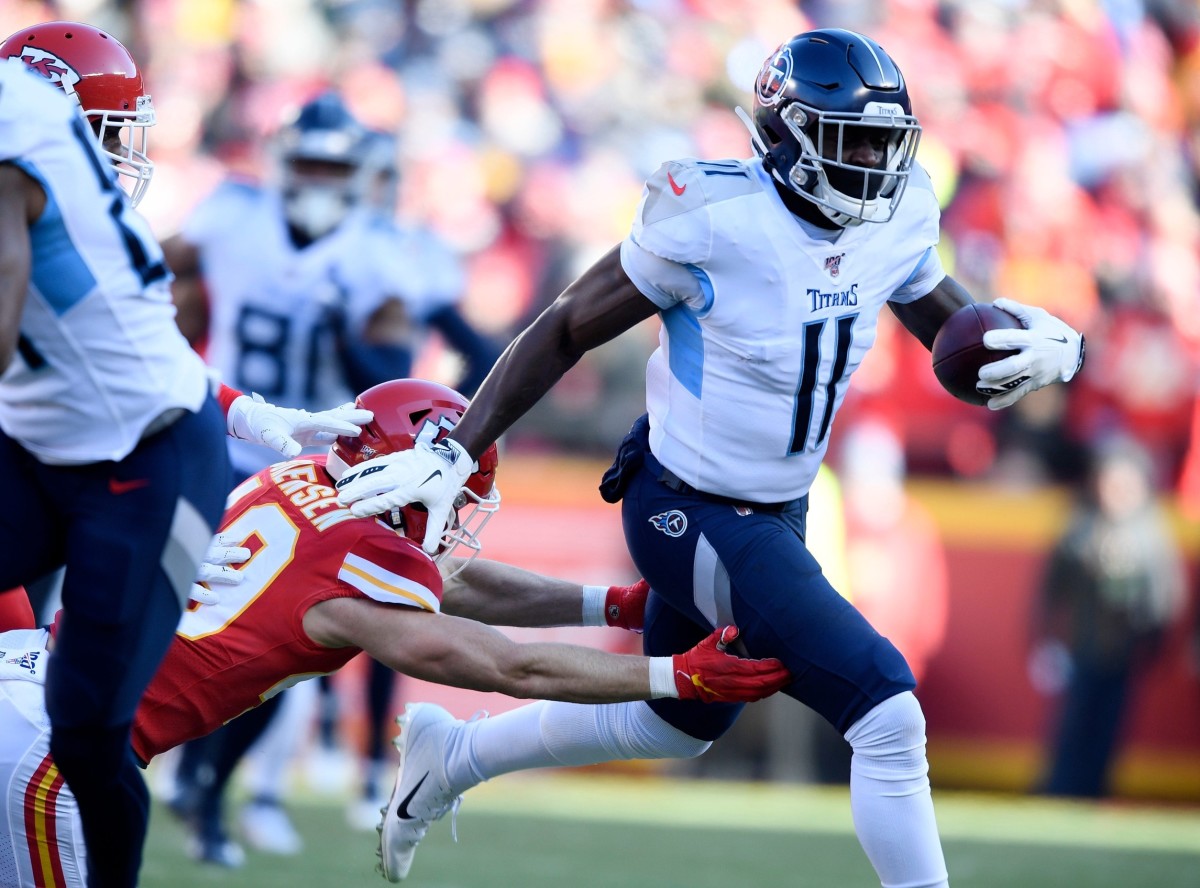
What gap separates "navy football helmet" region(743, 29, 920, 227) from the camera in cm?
314

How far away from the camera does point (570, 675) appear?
300 centimetres

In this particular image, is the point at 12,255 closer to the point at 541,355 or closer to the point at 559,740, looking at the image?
the point at 541,355

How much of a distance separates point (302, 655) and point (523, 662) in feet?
1.28

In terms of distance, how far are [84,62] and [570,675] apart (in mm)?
1505

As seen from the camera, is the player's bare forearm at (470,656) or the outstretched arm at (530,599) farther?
the outstretched arm at (530,599)

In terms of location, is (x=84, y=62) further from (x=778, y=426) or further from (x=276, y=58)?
(x=276, y=58)

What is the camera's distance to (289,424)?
329 centimetres

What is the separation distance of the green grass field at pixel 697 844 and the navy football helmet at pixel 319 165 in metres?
2.05

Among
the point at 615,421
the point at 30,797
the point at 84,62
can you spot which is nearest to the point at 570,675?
the point at 30,797

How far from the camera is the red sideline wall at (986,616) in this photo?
7672 millimetres

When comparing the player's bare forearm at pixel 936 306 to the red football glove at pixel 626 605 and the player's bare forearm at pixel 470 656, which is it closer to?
the red football glove at pixel 626 605

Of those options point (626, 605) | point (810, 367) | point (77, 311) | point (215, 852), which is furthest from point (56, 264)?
Answer: point (215, 852)

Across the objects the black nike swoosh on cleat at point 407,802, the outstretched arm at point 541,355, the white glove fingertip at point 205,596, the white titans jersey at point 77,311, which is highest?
the white titans jersey at point 77,311

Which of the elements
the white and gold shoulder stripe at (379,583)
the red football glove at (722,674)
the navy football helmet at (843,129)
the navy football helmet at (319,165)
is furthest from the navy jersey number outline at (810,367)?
the navy football helmet at (319,165)
